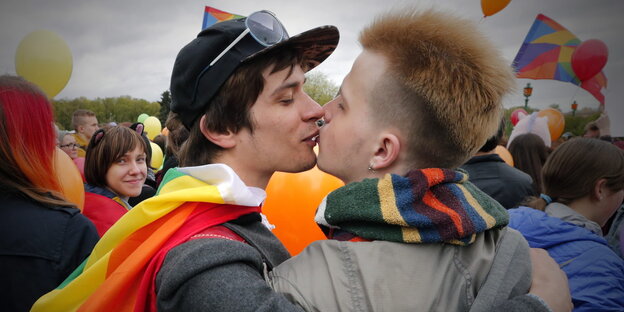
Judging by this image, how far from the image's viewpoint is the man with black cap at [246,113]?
1.54 meters

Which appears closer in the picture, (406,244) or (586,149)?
(406,244)

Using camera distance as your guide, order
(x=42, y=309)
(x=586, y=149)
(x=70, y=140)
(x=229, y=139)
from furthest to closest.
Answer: (x=70, y=140)
(x=586, y=149)
(x=229, y=139)
(x=42, y=309)

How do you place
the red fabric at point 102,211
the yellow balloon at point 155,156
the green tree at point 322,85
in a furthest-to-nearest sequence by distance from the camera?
1. the green tree at point 322,85
2. the yellow balloon at point 155,156
3. the red fabric at point 102,211

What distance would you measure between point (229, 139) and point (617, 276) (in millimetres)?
2119

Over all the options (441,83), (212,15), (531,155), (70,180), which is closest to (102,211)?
(70,180)

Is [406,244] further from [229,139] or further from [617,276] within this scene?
[617,276]

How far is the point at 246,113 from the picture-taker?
5.96 feet

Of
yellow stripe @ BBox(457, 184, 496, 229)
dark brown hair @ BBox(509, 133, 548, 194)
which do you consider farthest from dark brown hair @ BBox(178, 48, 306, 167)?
dark brown hair @ BBox(509, 133, 548, 194)

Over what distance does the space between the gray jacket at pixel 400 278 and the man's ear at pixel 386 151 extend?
41 centimetres

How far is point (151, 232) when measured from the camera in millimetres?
1484

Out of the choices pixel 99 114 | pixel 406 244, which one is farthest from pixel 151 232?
pixel 99 114

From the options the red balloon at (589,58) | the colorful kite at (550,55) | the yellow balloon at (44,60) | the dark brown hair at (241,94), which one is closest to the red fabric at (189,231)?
the dark brown hair at (241,94)

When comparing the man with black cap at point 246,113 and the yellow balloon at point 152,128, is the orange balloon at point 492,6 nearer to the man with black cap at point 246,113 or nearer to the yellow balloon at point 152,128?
the man with black cap at point 246,113

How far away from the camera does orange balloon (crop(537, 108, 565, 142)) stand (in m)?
9.64
